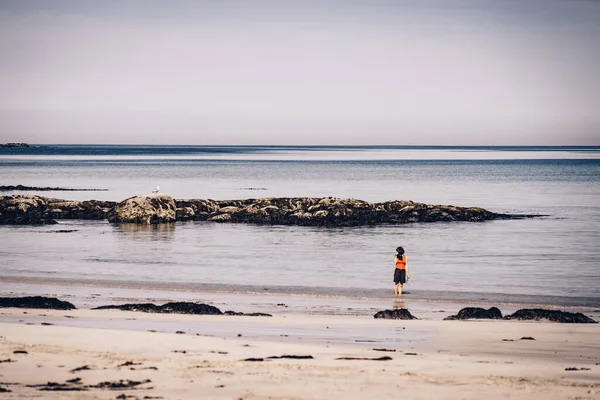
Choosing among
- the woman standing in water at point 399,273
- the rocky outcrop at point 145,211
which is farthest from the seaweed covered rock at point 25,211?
the woman standing in water at point 399,273

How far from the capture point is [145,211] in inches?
1794

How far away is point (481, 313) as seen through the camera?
58.9ft

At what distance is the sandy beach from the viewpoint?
10.3 meters

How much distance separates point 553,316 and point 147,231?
27273mm

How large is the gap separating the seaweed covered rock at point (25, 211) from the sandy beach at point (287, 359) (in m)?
29.0

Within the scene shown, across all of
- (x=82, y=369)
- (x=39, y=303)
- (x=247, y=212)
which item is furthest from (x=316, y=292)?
(x=247, y=212)

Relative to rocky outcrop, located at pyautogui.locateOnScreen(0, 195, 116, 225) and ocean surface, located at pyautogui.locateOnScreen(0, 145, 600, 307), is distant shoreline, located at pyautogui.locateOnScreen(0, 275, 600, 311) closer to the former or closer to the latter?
ocean surface, located at pyautogui.locateOnScreen(0, 145, 600, 307)

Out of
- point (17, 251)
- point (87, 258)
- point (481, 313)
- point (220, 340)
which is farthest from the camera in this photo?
point (17, 251)

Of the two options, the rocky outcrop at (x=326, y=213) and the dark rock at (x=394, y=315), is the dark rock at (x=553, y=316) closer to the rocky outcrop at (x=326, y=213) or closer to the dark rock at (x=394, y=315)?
the dark rock at (x=394, y=315)

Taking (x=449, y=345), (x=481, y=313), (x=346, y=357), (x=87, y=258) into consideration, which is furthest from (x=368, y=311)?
(x=87, y=258)

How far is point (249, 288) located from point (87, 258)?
947 cm

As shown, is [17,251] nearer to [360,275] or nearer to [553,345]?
[360,275]

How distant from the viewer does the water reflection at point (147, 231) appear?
3791 centimetres

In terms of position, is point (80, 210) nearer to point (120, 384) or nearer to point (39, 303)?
point (39, 303)
